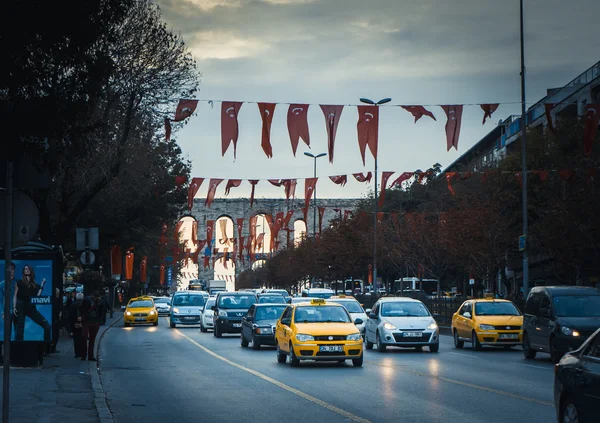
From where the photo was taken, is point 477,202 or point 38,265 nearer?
point 38,265

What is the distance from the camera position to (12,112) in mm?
10508

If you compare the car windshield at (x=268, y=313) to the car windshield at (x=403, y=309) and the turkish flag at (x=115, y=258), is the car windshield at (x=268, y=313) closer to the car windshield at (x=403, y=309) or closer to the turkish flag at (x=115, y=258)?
the car windshield at (x=403, y=309)

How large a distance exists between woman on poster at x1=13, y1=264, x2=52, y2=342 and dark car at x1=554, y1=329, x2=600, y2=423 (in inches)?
499

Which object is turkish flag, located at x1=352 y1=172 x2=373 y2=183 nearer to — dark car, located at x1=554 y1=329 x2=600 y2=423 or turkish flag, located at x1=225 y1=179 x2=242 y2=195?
turkish flag, located at x1=225 y1=179 x2=242 y2=195

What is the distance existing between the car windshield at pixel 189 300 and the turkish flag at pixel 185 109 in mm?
25296

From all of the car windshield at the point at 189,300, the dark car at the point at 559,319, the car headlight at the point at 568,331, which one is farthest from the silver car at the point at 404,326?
the car windshield at the point at 189,300

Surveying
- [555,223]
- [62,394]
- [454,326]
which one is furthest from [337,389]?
[555,223]

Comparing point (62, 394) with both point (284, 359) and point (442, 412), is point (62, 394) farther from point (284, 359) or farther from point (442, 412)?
point (284, 359)

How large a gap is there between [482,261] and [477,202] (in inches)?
117

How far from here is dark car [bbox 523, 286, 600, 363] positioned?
76.7ft

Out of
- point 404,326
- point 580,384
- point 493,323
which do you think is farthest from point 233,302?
point 580,384

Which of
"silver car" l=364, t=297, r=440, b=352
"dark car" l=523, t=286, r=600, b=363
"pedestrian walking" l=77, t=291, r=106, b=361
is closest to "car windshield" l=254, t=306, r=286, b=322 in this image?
"silver car" l=364, t=297, r=440, b=352

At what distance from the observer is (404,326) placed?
28.6 metres

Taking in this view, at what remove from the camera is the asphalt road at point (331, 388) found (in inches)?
542
